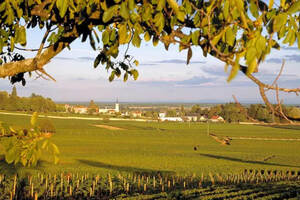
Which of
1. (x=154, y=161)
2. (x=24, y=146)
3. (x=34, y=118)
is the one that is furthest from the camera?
(x=154, y=161)

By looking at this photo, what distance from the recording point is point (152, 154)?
291ft

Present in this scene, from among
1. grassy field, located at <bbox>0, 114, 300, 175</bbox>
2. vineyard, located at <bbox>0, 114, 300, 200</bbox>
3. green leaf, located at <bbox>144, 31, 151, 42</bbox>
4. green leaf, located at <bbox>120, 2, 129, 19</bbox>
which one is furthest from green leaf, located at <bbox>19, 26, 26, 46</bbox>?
grassy field, located at <bbox>0, 114, 300, 175</bbox>

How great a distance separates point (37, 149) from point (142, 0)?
191cm

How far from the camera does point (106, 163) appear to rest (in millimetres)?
72562

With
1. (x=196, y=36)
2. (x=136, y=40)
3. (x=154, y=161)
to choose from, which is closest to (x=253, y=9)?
(x=196, y=36)

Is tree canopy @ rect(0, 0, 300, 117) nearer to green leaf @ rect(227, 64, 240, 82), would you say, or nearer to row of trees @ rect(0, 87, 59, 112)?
green leaf @ rect(227, 64, 240, 82)

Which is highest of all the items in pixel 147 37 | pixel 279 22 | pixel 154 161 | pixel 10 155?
pixel 147 37

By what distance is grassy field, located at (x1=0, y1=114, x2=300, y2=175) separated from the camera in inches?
2426

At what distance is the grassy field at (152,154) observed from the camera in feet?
202

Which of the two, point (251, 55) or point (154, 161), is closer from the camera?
point (251, 55)

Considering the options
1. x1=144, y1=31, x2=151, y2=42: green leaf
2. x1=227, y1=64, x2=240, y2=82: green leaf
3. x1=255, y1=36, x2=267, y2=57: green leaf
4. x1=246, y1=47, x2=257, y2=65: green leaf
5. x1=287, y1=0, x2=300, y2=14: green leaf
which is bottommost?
x1=227, y1=64, x2=240, y2=82: green leaf

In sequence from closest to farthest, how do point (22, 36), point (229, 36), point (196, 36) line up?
1. point (229, 36)
2. point (196, 36)
3. point (22, 36)

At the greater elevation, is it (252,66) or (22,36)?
(22,36)

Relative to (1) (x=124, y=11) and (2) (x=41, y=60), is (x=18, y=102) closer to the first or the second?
(2) (x=41, y=60)
